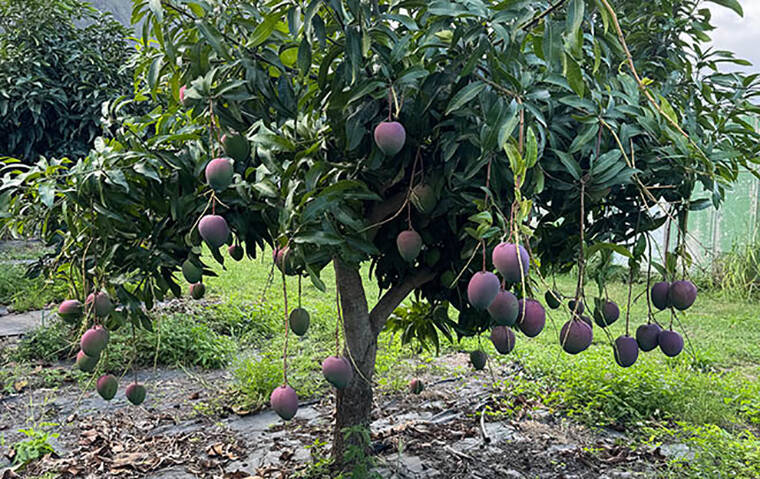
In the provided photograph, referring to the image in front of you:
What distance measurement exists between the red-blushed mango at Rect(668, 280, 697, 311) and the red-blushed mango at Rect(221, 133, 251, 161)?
935mm

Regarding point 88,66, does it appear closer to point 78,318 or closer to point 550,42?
point 78,318

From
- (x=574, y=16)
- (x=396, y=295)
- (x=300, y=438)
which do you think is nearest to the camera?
(x=574, y=16)

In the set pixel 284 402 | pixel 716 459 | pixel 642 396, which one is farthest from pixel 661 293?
pixel 642 396

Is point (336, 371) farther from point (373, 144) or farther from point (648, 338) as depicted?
point (648, 338)

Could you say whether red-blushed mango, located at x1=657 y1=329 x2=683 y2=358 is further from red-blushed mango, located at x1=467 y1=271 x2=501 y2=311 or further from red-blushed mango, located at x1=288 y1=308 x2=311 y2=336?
red-blushed mango, located at x1=288 y1=308 x2=311 y2=336

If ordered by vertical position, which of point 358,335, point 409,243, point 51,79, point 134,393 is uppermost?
point 51,79

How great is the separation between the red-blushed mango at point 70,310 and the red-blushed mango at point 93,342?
0.46ft

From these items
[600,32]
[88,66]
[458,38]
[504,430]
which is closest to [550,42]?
[458,38]

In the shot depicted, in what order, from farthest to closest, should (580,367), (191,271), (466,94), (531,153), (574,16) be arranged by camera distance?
1. (580,367)
2. (191,271)
3. (466,94)
4. (531,153)
5. (574,16)

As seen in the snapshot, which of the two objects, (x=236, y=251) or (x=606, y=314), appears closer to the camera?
(x=606, y=314)

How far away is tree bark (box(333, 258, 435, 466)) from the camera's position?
1.75 meters

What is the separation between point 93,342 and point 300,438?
1.33m

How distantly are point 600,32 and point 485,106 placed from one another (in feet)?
1.14

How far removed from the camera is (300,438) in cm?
244
